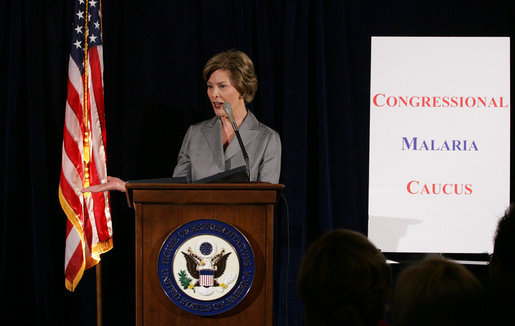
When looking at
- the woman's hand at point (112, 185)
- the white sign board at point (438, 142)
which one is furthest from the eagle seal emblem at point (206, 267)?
the white sign board at point (438, 142)

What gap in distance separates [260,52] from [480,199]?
1.82 metres

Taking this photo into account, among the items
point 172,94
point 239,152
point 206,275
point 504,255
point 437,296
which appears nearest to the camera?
point 437,296

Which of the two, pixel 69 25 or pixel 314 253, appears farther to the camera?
pixel 69 25

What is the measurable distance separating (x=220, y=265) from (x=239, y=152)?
1106 mm

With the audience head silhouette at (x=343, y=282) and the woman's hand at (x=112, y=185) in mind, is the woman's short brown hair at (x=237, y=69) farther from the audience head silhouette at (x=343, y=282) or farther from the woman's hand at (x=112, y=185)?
the audience head silhouette at (x=343, y=282)

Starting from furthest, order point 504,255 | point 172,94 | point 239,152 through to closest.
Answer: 1. point 172,94
2. point 239,152
3. point 504,255

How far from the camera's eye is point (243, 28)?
12.9 ft

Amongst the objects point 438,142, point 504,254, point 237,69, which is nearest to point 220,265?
point 504,254

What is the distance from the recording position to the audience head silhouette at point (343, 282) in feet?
3.84

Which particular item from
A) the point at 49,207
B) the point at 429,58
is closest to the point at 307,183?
the point at 429,58

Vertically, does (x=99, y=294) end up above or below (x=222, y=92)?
below

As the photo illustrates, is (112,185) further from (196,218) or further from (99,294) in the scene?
(196,218)

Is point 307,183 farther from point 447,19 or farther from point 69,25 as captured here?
point 69,25

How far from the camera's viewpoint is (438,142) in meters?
3.96
